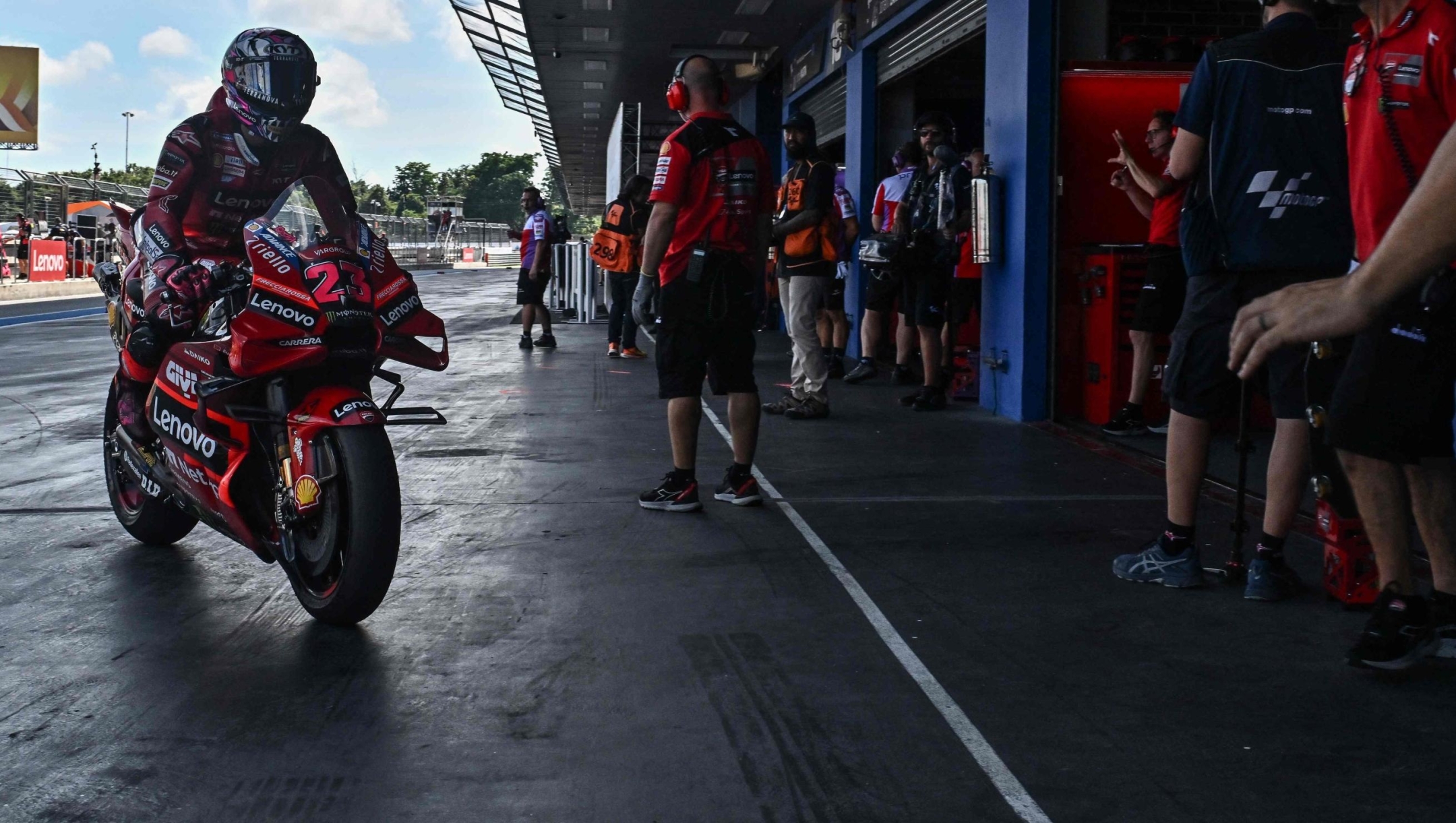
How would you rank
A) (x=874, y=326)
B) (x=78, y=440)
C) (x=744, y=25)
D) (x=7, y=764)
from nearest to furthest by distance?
(x=7, y=764) < (x=78, y=440) < (x=874, y=326) < (x=744, y=25)

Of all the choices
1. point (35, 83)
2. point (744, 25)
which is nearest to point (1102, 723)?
point (744, 25)

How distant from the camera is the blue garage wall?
349 inches

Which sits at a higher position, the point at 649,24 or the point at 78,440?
the point at 649,24

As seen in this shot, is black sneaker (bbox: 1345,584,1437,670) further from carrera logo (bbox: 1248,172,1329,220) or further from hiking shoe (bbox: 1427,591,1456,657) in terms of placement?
carrera logo (bbox: 1248,172,1329,220)

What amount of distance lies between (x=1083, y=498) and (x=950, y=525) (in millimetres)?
928

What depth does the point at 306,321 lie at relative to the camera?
12.3 feet

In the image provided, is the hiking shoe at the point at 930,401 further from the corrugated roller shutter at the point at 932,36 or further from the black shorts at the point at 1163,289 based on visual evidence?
the corrugated roller shutter at the point at 932,36

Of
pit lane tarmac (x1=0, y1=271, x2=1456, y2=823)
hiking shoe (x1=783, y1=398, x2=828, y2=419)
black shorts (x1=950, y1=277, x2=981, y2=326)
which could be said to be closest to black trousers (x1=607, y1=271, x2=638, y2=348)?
black shorts (x1=950, y1=277, x2=981, y2=326)

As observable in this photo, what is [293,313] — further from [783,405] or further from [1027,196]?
[1027,196]

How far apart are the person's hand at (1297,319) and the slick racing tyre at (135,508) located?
13.1 feet

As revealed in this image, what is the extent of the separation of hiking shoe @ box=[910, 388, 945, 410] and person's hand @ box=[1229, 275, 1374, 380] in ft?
24.1

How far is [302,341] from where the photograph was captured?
3752 mm

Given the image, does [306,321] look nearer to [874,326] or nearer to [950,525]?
[950,525]

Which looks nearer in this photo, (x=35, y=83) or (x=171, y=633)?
(x=171, y=633)
